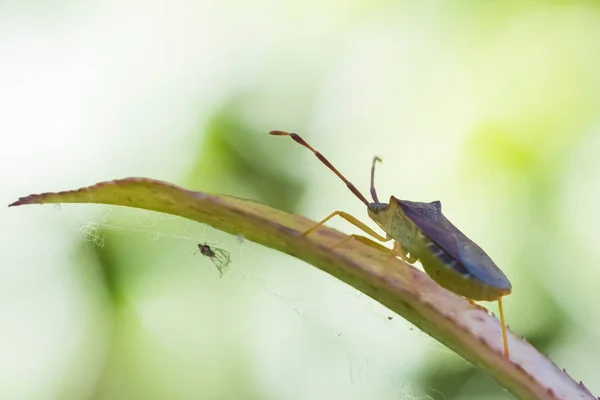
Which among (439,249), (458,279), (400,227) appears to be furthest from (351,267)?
(400,227)

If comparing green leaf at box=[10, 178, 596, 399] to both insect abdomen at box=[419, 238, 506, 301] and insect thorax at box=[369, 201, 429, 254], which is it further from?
insect thorax at box=[369, 201, 429, 254]

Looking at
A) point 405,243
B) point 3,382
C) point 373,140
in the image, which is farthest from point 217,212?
point 373,140

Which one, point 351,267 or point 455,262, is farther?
point 455,262

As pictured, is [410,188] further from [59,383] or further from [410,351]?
[59,383]

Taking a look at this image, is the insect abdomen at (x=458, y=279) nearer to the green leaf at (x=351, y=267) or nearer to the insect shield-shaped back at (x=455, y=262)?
the insect shield-shaped back at (x=455, y=262)

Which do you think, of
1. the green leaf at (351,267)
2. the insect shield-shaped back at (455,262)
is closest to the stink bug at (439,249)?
the insect shield-shaped back at (455,262)

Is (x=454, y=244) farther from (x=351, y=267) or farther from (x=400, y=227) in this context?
(x=351, y=267)

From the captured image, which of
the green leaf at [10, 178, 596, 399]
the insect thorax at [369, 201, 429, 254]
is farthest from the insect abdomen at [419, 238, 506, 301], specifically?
the green leaf at [10, 178, 596, 399]
